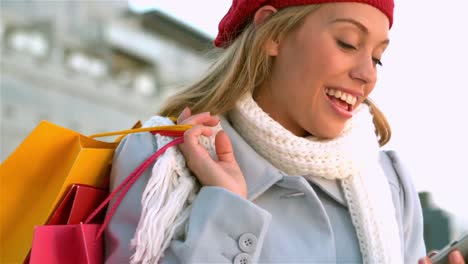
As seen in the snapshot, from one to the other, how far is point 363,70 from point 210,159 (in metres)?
0.38

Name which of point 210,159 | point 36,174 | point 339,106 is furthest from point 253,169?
point 36,174

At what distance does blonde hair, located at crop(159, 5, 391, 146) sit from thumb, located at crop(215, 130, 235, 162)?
0.48ft

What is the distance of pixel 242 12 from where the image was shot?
1.79 meters

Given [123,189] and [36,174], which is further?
[36,174]

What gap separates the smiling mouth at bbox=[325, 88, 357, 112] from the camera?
1.63 m

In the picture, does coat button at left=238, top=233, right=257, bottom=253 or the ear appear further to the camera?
the ear

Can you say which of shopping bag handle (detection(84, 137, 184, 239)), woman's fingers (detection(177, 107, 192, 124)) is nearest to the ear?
woman's fingers (detection(177, 107, 192, 124))

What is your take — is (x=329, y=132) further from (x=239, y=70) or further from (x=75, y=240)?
(x=75, y=240)

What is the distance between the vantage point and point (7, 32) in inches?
531

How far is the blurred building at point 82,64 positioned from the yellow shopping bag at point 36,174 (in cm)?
928

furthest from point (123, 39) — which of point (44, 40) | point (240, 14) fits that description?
point (240, 14)

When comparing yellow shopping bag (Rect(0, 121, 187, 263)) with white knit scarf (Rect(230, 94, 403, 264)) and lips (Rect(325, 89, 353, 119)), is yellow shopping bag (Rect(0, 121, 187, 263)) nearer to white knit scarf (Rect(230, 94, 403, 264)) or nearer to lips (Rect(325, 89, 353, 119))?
white knit scarf (Rect(230, 94, 403, 264))

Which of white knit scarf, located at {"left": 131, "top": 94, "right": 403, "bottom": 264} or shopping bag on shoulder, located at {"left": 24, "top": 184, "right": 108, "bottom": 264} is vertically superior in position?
white knit scarf, located at {"left": 131, "top": 94, "right": 403, "bottom": 264}

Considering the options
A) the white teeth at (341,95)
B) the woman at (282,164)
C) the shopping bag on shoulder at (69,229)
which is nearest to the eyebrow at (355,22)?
the woman at (282,164)
